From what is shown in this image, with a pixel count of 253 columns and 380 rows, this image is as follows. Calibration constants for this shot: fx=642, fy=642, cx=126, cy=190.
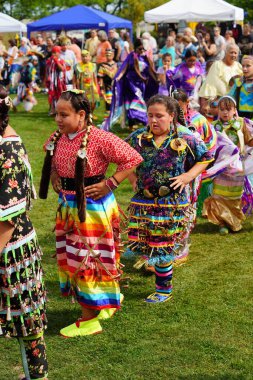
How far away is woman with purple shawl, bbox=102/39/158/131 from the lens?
11.4m

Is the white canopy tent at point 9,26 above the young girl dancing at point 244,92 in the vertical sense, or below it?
above

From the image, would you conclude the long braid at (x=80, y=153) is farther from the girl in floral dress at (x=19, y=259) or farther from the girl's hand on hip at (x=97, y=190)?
the girl in floral dress at (x=19, y=259)

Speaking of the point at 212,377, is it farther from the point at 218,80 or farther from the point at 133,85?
the point at 133,85

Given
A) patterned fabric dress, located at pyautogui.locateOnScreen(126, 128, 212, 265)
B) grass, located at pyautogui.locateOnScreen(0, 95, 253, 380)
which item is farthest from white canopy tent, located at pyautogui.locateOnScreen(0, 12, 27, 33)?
patterned fabric dress, located at pyautogui.locateOnScreen(126, 128, 212, 265)

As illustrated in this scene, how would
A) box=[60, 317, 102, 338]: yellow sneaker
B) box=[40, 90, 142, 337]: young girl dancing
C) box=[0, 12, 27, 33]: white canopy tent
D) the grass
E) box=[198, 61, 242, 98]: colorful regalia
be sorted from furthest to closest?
1. box=[0, 12, 27, 33]: white canopy tent
2. box=[198, 61, 242, 98]: colorful regalia
3. box=[60, 317, 102, 338]: yellow sneaker
4. box=[40, 90, 142, 337]: young girl dancing
5. the grass

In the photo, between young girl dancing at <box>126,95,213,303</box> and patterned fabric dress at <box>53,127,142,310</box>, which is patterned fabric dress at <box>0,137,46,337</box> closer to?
patterned fabric dress at <box>53,127,142,310</box>

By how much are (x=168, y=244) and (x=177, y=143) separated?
74cm

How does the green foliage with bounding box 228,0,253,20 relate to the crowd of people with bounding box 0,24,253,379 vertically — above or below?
above

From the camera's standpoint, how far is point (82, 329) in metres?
4.18

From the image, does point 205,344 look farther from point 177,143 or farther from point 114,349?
point 177,143

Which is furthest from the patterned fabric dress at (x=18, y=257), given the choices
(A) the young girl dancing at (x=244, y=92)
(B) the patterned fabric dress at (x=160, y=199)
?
(A) the young girl dancing at (x=244, y=92)

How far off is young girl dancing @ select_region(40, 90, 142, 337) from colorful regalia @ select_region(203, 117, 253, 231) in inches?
79.7

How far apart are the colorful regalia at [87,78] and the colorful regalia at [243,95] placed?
6.15m

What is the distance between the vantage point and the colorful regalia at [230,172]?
5922 mm
